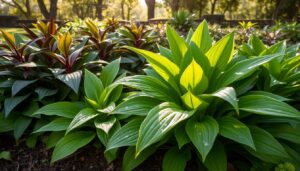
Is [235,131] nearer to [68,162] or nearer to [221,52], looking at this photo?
[221,52]

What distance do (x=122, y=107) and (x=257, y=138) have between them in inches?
35.6

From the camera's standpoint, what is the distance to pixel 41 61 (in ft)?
9.78

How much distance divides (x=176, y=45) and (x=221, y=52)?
1.12ft

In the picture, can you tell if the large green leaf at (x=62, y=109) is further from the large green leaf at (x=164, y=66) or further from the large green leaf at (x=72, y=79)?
the large green leaf at (x=164, y=66)

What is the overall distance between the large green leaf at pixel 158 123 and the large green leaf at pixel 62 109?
919mm

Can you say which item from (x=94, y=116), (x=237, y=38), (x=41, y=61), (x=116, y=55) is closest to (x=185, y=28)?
(x=237, y=38)

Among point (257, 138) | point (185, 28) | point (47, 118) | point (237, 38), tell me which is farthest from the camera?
point (185, 28)

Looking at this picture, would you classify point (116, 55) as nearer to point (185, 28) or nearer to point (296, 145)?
point (296, 145)

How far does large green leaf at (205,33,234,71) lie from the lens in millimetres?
2080

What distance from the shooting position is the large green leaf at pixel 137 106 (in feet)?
6.43

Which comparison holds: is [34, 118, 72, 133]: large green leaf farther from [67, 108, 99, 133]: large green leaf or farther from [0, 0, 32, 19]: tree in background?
[0, 0, 32, 19]: tree in background

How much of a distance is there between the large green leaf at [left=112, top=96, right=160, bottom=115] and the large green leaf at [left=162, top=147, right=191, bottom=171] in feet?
1.19

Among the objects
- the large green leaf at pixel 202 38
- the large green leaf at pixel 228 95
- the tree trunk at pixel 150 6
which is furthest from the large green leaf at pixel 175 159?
the tree trunk at pixel 150 6

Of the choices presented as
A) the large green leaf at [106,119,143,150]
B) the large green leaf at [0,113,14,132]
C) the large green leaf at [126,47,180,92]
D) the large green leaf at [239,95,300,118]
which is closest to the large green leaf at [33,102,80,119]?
the large green leaf at [0,113,14,132]
